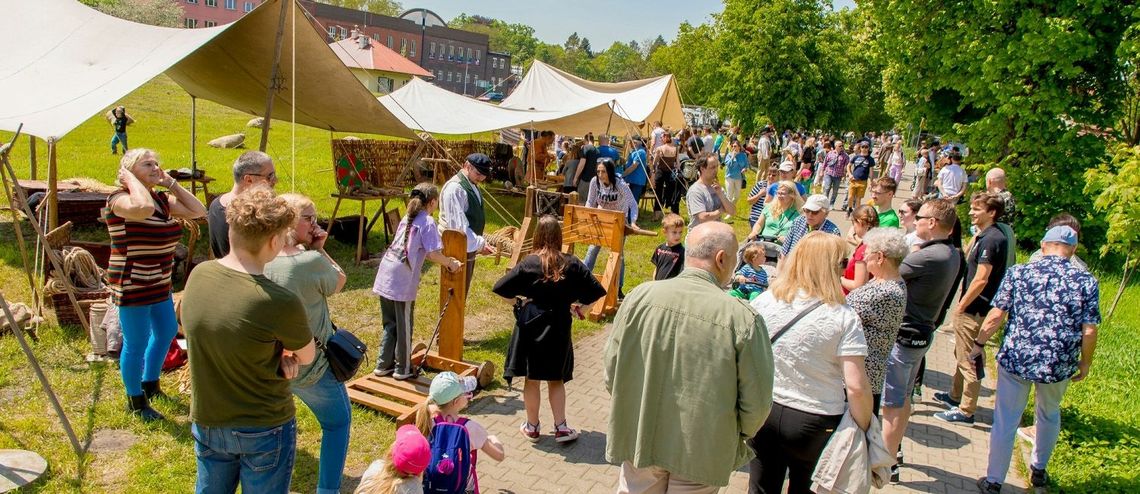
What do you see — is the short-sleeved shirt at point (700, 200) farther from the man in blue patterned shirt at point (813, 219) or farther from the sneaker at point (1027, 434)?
the sneaker at point (1027, 434)

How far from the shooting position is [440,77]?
9838 cm

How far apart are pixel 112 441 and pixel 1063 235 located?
6.01 meters

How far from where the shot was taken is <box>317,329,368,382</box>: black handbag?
10.6 feet

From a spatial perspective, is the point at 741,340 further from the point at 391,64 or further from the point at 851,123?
the point at 391,64

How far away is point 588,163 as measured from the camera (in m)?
12.4

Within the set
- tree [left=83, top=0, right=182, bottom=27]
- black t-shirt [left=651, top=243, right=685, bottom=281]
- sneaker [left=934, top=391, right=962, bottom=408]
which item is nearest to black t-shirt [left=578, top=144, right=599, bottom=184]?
black t-shirt [left=651, top=243, right=685, bottom=281]

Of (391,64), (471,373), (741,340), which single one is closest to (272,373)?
(741,340)

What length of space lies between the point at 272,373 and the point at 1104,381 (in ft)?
25.2

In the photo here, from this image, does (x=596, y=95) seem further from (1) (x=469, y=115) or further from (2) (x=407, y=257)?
(2) (x=407, y=257)

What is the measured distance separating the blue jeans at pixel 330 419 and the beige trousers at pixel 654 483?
1.41 metres

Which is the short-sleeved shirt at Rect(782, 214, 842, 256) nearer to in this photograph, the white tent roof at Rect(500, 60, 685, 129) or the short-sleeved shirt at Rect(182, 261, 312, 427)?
the short-sleeved shirt at Rect(182, 261, 312, 427)

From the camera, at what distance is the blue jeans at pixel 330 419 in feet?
10.9

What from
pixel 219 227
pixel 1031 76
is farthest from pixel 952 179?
pixel 219 227

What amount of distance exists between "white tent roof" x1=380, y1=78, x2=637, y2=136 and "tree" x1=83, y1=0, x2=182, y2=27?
44377mm
